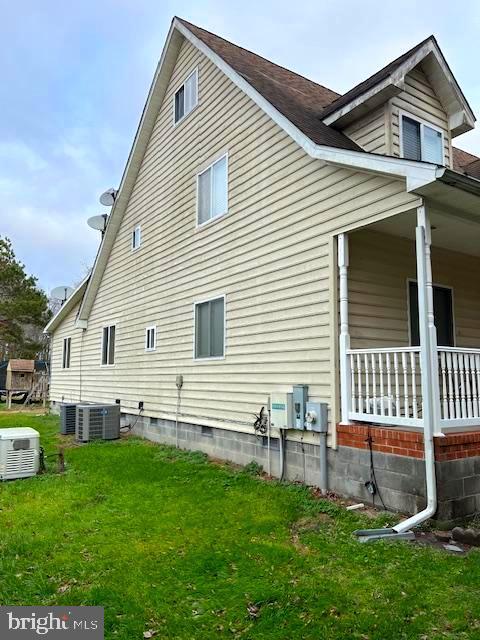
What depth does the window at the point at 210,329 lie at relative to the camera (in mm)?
8711

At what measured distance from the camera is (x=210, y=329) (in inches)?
356

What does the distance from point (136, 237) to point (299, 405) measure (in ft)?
26.1

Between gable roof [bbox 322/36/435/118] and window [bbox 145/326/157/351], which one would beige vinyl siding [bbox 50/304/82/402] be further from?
gable roof [bbox 322/36/435/118]

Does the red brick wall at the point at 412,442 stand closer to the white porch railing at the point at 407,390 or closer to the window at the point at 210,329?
the white porch railing at the point at 407,390

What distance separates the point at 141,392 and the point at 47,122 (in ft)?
89.3

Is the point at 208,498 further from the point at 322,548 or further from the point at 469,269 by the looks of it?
the point at 469,269

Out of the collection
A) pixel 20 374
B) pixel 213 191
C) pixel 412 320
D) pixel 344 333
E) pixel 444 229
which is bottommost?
pixel 20 374

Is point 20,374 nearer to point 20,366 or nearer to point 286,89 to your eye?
point 20,366

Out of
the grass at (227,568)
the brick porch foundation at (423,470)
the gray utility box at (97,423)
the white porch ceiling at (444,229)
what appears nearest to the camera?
the grass at (227,568)

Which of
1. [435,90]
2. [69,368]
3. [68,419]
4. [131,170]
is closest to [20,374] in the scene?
[69,368]

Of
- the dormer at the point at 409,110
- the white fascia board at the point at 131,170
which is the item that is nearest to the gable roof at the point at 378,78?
the dormer at the point at 409,110

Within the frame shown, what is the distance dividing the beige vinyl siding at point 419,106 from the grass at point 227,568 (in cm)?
545

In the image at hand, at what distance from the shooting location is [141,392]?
11.6 m

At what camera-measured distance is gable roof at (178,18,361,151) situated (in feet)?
23.3
